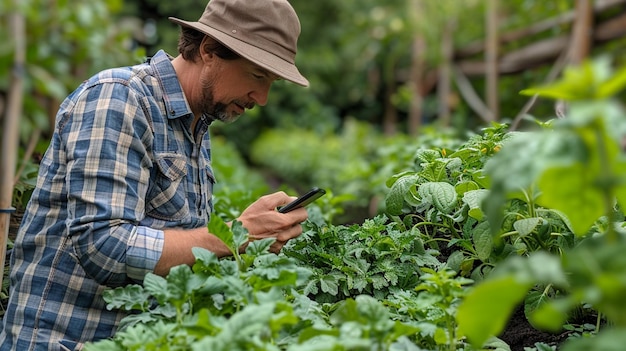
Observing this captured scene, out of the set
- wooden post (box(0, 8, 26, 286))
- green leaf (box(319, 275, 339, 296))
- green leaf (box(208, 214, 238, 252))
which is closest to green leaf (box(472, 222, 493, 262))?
green leaf (box(319, 275, 339, 296))

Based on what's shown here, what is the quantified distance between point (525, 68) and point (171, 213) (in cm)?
673

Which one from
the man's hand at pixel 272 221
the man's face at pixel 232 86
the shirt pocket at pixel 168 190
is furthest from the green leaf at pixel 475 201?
the shirt pocket at pixel 168 190

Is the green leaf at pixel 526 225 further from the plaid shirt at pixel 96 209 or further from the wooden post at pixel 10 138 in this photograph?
the wooden post at pixel 10 138

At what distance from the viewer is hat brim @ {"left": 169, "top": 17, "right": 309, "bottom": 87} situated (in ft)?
6.59

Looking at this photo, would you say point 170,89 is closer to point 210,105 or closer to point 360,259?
point 210,105

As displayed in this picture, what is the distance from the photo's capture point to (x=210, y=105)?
2145mm

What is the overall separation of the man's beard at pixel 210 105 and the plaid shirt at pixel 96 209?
0.08 m

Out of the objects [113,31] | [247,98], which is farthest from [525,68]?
[247,98]

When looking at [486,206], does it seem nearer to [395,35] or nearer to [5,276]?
[5,276]

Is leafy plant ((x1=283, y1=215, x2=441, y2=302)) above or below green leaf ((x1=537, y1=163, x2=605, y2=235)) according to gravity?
below

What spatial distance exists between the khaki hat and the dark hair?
49mm

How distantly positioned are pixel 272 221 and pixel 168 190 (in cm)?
34

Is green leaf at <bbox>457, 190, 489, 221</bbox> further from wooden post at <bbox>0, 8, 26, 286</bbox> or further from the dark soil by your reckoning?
wooden post at <bbox>0, 8, 26, 286</bbox>

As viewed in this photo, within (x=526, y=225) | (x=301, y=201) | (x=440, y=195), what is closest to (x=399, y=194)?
(x=440, y=195)
